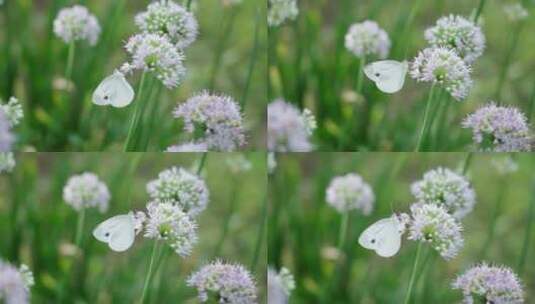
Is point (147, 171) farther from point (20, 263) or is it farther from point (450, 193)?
point (450, 193)

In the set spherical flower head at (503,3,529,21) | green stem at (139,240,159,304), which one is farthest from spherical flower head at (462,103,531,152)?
green stem at (139,240,159,304)

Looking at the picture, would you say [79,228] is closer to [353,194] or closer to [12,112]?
[12,112]

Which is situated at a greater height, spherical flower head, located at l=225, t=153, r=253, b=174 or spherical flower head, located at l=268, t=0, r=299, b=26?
spherical flower head, located at l=268, t=0, r=299, b=26

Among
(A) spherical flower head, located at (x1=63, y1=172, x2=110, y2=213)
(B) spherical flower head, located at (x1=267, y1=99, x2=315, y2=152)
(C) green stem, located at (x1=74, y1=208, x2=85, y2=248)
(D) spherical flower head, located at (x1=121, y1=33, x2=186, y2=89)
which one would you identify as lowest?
(C) green stem, located at (x1=74, y1=208, x2=85, y2=248)

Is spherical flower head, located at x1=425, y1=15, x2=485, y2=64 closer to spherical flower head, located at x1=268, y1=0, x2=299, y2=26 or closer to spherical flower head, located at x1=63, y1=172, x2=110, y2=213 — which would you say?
spherical flower head, located at x1=268, y1=0, x2=299, y2=26

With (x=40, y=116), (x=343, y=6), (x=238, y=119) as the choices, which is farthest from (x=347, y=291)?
(x=40, y=116)

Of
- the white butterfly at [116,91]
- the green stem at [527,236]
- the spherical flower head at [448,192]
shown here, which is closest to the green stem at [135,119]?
the white butterfly at [116,91]

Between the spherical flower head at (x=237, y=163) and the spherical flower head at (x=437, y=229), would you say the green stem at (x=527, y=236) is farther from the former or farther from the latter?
the spherical flower head at (x=237, y=163)

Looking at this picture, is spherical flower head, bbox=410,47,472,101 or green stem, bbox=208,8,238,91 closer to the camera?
spherical flower head, bbox=410,47,472,101
